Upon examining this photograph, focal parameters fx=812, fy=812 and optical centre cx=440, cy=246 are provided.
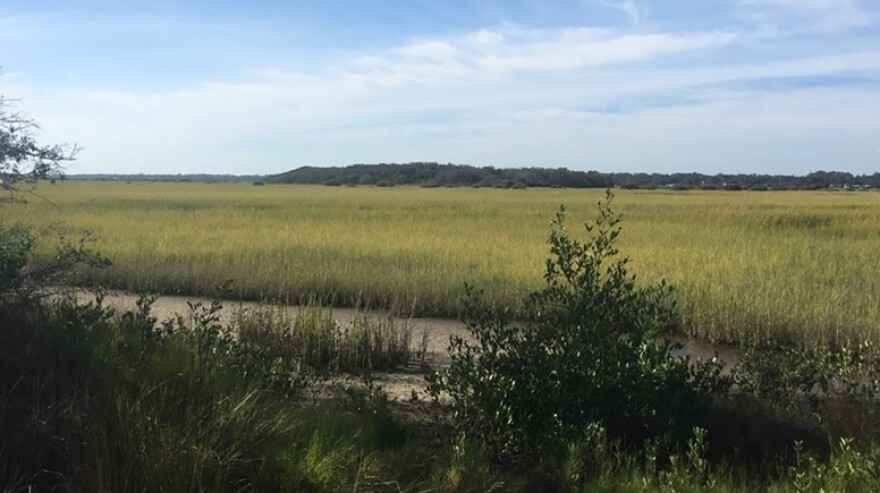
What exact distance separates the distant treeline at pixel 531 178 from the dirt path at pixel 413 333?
282ft

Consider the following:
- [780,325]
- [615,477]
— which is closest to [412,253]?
[780,325]

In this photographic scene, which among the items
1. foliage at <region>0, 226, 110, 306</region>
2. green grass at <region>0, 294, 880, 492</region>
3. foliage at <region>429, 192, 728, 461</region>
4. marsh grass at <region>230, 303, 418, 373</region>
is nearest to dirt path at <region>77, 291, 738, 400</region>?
marsh grass at <region>230, 303, 418, 373</region>

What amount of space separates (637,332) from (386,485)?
94.0 inches

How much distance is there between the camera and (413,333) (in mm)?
11773

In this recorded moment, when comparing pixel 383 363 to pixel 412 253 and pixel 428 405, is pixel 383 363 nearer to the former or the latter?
pixel 428 405

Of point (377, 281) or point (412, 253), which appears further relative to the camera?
point (412, 253)

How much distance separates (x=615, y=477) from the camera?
465cm

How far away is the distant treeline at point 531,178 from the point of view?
109 meters

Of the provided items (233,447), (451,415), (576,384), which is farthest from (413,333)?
(233,447)

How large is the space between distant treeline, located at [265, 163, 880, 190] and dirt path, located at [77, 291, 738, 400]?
85948 mm

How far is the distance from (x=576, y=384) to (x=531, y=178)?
361ft

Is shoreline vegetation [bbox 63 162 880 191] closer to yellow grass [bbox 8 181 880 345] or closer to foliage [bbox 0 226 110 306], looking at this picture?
yellow grass [bbox 8 181 880 345]

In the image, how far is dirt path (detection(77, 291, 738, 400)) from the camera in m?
8.09

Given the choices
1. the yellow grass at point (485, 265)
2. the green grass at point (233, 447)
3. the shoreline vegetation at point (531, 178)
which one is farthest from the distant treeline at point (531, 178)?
the green grass at point (233, 447)
